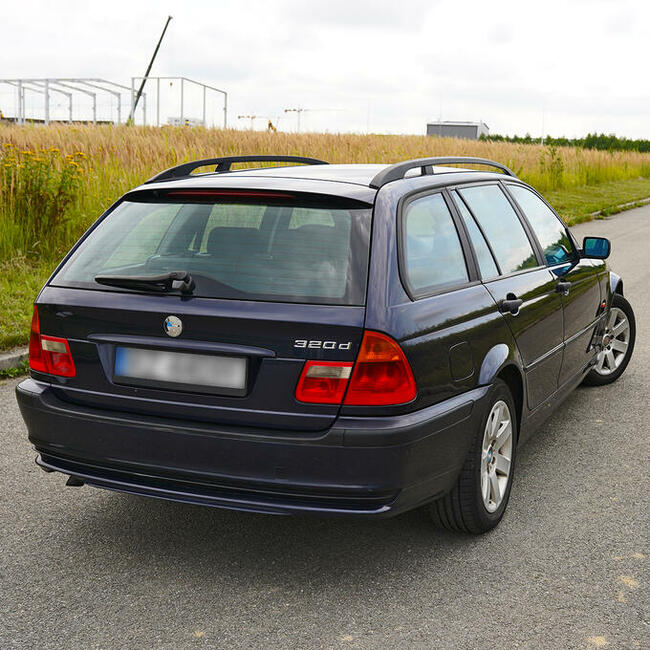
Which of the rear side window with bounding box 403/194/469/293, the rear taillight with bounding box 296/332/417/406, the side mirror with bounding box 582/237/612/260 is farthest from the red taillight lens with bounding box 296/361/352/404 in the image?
the side mirror with bounding box 582/237/612/260

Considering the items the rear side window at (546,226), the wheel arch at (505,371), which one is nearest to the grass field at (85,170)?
the rear side window at (546,226)

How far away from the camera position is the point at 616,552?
149 inches

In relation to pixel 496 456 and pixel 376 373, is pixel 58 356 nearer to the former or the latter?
pixel 376 373

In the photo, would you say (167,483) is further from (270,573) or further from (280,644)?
(280,644)

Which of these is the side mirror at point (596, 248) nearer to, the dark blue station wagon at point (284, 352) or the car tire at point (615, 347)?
the car tire at point (615, 347)

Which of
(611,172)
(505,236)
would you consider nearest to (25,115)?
(611,172)

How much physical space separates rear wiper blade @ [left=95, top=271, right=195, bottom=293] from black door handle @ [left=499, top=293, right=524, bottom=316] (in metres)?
1.48

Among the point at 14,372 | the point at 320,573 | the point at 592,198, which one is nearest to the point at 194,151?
the point at 14,372

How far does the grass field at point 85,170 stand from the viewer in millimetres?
9500

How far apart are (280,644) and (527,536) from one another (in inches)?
55.6

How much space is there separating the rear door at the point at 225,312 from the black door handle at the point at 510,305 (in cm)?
95

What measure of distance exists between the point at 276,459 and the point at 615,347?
4206 millimetres

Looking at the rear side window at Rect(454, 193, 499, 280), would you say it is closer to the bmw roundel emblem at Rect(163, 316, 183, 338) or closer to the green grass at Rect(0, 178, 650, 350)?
the bmw roundel emblem at Rect(163, 316, 183, 338)

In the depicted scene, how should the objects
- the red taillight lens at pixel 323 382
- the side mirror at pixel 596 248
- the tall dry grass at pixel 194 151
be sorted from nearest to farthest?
1. the red taillight lens at pixel 323 382
2. the side mirror at pixel 596 248
3. the tall dry grass at pixel 194 151
